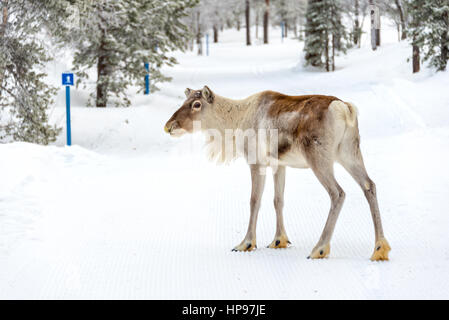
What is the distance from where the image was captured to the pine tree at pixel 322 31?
2970cm

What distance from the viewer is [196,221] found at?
8.04m

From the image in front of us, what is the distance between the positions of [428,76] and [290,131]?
1771 centimetres

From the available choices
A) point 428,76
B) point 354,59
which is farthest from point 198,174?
point 354,59

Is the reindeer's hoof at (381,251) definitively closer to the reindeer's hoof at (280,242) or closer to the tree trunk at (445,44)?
the reindeer's hoof at (280,242)

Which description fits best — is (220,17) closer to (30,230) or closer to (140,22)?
(140,22)

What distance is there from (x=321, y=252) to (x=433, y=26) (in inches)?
675

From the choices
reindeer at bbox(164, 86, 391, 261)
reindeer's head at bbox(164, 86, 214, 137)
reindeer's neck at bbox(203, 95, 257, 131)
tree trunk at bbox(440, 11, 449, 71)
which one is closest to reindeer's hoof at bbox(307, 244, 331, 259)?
reindeer at bbox(164, 86, 391, 261)

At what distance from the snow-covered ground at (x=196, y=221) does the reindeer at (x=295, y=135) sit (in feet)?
1.39

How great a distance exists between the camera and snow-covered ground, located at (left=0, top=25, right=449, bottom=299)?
535cm

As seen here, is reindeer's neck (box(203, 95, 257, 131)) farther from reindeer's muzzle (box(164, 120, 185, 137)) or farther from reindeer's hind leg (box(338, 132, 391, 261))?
reindeer's hind leg (box(338, 132, 391, 261))

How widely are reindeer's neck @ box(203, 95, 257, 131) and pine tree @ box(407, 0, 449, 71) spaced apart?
16.2 meters

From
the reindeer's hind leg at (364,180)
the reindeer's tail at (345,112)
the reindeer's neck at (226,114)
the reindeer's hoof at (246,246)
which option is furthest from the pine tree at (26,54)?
the reindeer's hind leg at (364,180)

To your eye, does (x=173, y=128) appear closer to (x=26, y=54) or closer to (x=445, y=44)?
(x=26, y=54)

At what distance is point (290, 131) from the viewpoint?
6.02 metres
